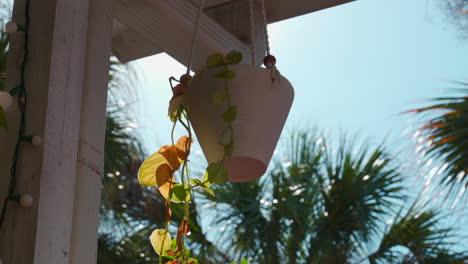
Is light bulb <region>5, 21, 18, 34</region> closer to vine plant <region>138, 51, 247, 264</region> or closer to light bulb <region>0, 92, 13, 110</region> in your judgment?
light bulb <region>0, 92, 13, 110</region>

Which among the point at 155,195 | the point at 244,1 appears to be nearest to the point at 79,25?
the point at 244,1

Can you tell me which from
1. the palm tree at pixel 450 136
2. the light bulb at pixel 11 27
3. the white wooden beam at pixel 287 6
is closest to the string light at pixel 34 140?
the light bulb at pixel 11 27

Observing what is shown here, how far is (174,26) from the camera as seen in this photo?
98cm

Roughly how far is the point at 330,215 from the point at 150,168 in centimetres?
437

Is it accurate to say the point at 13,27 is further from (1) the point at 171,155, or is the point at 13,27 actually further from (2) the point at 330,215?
(2) the point at 330,215

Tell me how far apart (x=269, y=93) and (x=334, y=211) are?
437 centimetres

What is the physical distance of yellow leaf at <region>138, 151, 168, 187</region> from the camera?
70 cm

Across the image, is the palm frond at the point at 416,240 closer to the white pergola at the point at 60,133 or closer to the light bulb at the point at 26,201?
the white pergola at the point at 60,133

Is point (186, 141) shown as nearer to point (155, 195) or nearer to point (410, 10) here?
point (155, 195)

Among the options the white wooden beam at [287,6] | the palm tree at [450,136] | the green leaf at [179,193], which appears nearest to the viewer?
the green leaf at [179,193]

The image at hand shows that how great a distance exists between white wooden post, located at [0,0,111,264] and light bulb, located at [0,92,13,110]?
14mm

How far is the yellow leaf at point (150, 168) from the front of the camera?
0.70 metres

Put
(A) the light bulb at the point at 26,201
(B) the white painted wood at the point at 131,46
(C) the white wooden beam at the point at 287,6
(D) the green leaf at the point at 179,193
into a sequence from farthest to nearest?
(B) the white painted wood at the point at 131,46 → (C) the white wooden beam at the point at 287,6 → (D) the green leaf at the point at 179,193 → (A) the light bulb at the point at 26,201

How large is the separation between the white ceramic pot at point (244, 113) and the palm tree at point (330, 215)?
159 inches
